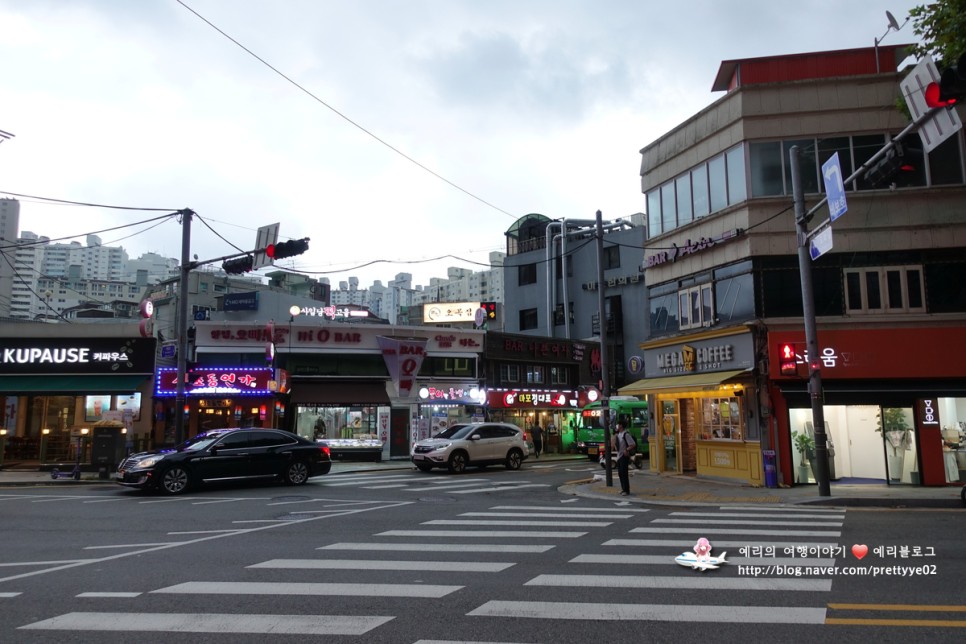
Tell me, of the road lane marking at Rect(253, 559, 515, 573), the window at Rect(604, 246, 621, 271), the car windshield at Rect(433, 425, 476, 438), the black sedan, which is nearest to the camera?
the road lane marking at Rect(253, 559, 515, 573)

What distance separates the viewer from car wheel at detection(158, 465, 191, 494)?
16.8 m

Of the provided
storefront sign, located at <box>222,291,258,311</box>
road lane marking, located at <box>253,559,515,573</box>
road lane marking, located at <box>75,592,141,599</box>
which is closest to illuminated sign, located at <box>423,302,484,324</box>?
storefront sign, located at <box>222,291,258,311</box>

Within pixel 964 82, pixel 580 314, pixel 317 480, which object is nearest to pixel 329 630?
pixel 964 82

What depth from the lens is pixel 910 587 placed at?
23.7 feet

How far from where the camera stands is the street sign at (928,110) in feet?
30.0

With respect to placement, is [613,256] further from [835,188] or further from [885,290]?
[835,188]

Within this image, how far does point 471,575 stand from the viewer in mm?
8023

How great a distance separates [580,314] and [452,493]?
129 feet

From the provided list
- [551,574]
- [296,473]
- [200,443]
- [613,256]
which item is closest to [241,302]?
[200,443]

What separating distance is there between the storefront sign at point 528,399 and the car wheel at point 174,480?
2000 cm

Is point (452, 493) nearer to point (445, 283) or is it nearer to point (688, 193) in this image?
point (688, 193)

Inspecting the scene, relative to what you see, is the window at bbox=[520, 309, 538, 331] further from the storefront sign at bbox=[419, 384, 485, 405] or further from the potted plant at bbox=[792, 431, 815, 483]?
the potted plant at bbox=[792, 431, 815, 483]

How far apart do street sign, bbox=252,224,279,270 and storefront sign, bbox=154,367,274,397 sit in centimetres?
1226

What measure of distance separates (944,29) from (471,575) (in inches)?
630
